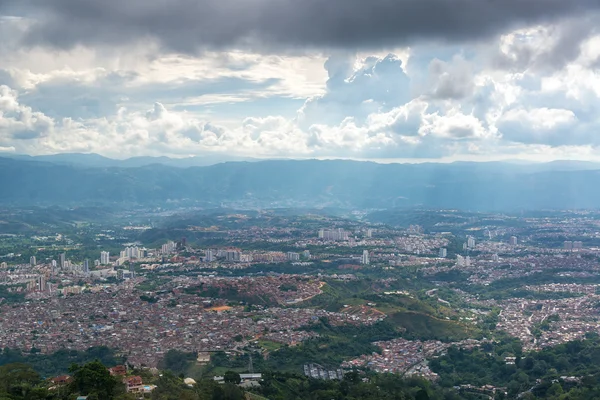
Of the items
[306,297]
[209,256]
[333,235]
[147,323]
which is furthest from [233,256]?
[147,323]

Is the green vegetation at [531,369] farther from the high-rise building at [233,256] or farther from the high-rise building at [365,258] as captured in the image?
the high-rise building at [233,256]

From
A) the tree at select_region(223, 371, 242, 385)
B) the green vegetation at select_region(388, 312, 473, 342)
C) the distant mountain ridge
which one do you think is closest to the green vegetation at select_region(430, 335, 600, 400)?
the green vegetation at select_region(388, 312, 473, 342)

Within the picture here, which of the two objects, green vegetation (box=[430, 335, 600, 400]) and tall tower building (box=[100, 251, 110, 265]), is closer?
green vegetation (box=[430, 335, 600, 400])

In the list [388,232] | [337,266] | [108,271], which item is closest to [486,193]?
[388,232]

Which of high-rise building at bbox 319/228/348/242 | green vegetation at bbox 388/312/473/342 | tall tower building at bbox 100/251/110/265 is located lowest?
tall tower building at bbox 100/251/110/265

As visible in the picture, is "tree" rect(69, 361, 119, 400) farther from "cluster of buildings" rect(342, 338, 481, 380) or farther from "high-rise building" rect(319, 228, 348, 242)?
"high-rise building" rect(319, 228, 348, 242)

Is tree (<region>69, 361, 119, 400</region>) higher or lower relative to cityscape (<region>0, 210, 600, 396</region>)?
higher

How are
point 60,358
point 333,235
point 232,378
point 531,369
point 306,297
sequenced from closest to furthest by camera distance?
point 232,378
point 531,369
point 60,358
point 306,297
point 333,235

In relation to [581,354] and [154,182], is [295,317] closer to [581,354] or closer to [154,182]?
[581,354]

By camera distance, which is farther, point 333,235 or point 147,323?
point 333,235

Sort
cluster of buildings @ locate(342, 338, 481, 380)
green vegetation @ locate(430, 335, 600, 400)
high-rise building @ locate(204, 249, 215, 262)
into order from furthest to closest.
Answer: high-rise building @ locate(204, 249, 215, 262) < cluster of buildings @ locate(342, 338, 481, 380) < green vegetation @ locate(430, 335, 600, 400)

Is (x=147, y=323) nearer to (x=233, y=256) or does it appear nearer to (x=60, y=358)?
(x=60, y=358)

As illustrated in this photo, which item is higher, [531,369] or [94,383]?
[94,383]
